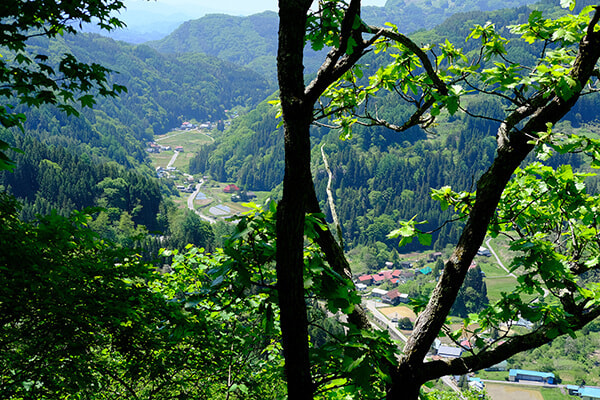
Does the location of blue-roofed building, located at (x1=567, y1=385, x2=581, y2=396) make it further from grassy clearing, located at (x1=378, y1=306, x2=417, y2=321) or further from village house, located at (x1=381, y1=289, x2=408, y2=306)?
village house, located at (x1=381, y1=289, x2=408, y2=306)

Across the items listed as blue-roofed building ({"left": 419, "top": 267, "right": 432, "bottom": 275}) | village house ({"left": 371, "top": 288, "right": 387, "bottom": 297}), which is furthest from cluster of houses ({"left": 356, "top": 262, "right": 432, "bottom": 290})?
village house ({"left": 371, "top": 288, "right": 387, "bottom": 297})

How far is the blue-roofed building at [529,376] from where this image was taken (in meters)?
76.4

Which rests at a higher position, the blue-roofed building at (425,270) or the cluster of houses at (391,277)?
the blue-roofed building at (425,270)

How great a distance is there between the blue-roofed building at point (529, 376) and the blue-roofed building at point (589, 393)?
660 centimetres

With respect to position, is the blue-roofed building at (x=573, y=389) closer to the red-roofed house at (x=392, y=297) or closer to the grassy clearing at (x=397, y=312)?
the grassy clearing at (x=397, y=312)

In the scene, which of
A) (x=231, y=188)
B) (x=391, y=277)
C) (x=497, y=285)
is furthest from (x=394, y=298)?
(x=231, y=188)

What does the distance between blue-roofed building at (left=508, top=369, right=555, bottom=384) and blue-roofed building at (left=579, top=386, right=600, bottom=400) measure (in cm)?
660

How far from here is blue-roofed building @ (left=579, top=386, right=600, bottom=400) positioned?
66.2 m

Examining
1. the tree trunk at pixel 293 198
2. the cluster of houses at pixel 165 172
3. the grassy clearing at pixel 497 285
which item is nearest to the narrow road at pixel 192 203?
the cluster of houses at pixel 165 172

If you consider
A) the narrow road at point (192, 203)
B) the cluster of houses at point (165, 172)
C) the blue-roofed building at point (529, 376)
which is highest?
the cluster of houses at point (165, 172)

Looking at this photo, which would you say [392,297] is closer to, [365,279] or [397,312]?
[397,312]

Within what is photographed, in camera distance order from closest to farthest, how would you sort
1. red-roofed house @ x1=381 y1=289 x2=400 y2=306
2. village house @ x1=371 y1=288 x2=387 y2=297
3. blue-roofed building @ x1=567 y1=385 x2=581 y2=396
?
blue-roofed building @ x1=567 y1=385 x2=581 y2=396, red-roofed house @ x1=381 y1=289 x2=400 y2=306, village house @ x1=371 y1=288 x2=387 y2=297

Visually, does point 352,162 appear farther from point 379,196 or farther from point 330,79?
point 330,79

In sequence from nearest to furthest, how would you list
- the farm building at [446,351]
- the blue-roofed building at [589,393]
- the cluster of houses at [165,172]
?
the blue-roofed building at [589,393]
the farm building at [446,351]
the cluster of houses at [165,172]
